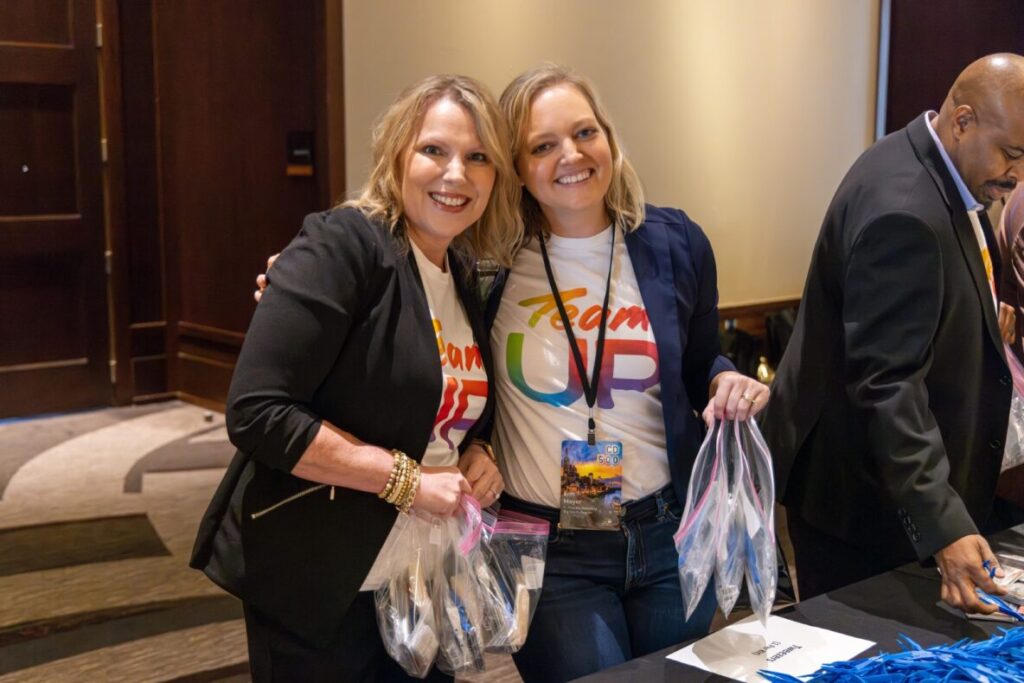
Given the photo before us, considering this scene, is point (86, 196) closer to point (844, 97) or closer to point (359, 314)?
point (844, 97)

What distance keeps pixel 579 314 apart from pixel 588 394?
5.3 inches

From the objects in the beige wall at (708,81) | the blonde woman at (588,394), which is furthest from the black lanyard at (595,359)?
the beige wall at (708,81)

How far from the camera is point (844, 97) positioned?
21.8 ft

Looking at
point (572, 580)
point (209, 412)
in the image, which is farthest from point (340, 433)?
point (209, 412)

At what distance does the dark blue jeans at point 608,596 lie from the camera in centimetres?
184

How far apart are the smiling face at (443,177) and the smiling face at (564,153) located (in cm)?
16

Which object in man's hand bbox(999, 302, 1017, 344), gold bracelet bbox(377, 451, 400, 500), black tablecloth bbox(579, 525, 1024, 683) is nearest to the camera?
black tablecloth bbox(579, 525, 1024, 683)

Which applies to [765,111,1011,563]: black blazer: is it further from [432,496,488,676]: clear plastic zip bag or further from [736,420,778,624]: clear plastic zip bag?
[432,496,488,676]: clear plastic zip bag

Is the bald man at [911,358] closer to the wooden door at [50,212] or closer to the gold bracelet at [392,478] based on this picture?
the gold bracelet at [392,478]

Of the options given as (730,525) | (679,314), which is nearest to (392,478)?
(730,525)

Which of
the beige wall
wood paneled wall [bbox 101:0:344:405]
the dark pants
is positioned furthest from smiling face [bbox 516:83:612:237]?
wood paneled wall [bbox 101:0:344:405]

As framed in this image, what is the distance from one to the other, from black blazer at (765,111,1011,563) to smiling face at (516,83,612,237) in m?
0.41

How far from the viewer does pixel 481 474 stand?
1.79 m

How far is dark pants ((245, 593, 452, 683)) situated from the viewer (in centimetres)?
168
